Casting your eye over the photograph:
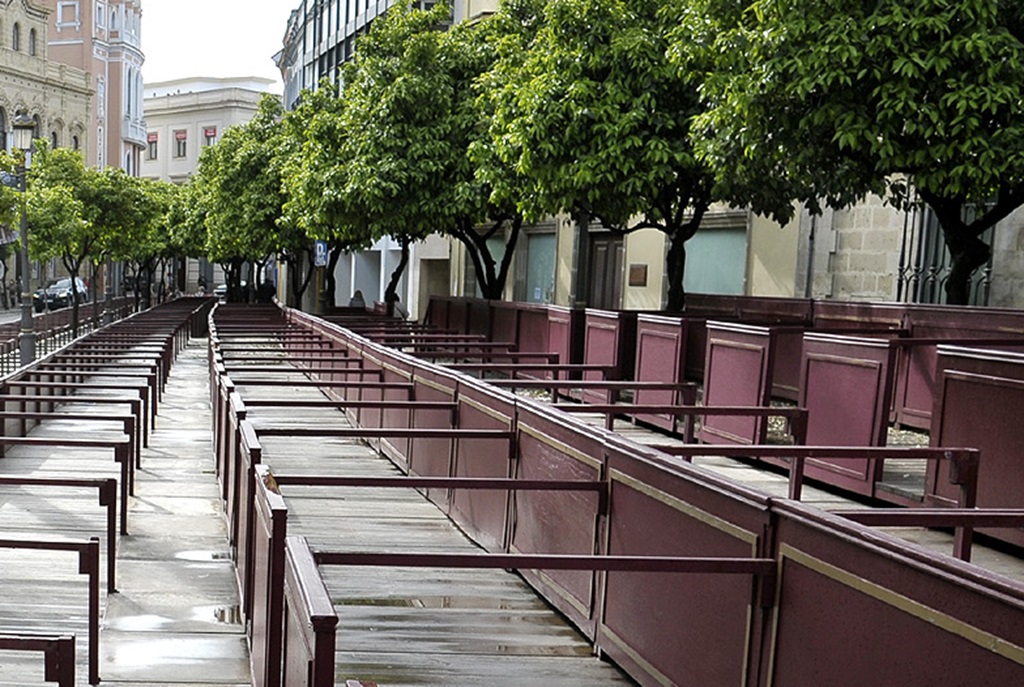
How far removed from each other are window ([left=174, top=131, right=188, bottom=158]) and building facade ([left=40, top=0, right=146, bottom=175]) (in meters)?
6.92

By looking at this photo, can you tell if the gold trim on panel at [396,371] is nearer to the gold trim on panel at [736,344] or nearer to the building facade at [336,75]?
the gold trim on panel at [736,344]

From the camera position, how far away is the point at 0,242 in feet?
203

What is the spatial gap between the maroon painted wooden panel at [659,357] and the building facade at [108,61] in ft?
267

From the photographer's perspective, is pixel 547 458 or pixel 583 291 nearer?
pixel 547 458

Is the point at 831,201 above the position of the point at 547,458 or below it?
above

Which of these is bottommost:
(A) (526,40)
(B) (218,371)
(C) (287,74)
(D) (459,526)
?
(D) (459,526)

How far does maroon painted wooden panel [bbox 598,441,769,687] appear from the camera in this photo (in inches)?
174

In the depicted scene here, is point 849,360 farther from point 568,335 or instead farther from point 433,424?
point 568,335

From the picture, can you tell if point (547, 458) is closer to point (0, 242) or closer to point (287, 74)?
point (0, 242)

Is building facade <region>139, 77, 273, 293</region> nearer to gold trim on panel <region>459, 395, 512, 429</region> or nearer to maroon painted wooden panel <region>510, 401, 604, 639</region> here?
gold trim on panel <region>459, 395, 512, 429</region>

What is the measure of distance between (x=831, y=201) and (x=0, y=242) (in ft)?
184

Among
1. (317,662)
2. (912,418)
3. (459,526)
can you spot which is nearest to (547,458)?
(459,526)

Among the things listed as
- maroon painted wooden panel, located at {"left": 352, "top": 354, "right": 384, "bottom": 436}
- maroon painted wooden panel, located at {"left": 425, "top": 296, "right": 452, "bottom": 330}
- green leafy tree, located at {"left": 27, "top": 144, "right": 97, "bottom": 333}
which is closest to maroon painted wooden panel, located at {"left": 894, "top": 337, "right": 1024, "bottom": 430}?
maroon painted wooden panel, located at {"left": 352, "top": 354, "right": 384, "bottom": 436}

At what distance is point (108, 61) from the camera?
98.1 metres
